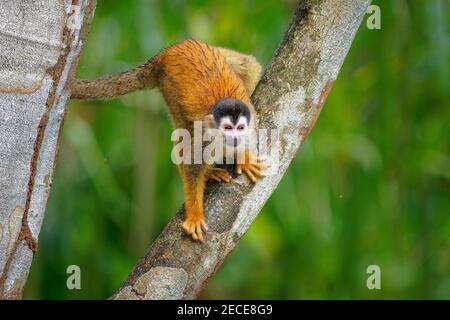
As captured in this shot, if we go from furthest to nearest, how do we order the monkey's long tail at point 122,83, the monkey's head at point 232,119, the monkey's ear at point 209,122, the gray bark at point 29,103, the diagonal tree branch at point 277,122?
the monkey's long tail at point 122,83 → the monkey's ear at point 209,122 → the monkey's head at point 232,119 → the diagonal tree branch at point 277,122 → the gray bark at point 29,103

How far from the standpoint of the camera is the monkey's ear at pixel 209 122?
3.63 meters

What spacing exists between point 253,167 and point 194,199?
1.43 feet

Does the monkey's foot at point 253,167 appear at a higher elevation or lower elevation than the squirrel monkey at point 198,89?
lower

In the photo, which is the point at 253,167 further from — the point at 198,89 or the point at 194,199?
the point at 198,89

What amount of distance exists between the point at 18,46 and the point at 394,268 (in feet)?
16.6

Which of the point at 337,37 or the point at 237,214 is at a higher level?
the point at 337,37

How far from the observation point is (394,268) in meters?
6.88

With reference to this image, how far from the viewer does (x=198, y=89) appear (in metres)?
3.86

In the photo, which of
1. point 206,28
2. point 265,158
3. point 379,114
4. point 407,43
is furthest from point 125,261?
point 265,158

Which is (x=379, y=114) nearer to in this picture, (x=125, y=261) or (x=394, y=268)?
(x=394, y=268)

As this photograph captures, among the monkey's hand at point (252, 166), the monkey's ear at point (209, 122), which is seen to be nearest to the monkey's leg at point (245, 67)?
the monkey's ear at point (209, 122)

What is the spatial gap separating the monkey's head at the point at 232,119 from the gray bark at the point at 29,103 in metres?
0.92

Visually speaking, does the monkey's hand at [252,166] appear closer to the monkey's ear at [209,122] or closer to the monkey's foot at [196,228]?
the monkey's foot at [196,228]

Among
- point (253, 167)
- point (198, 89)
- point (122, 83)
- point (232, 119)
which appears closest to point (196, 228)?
point (253, 167)
